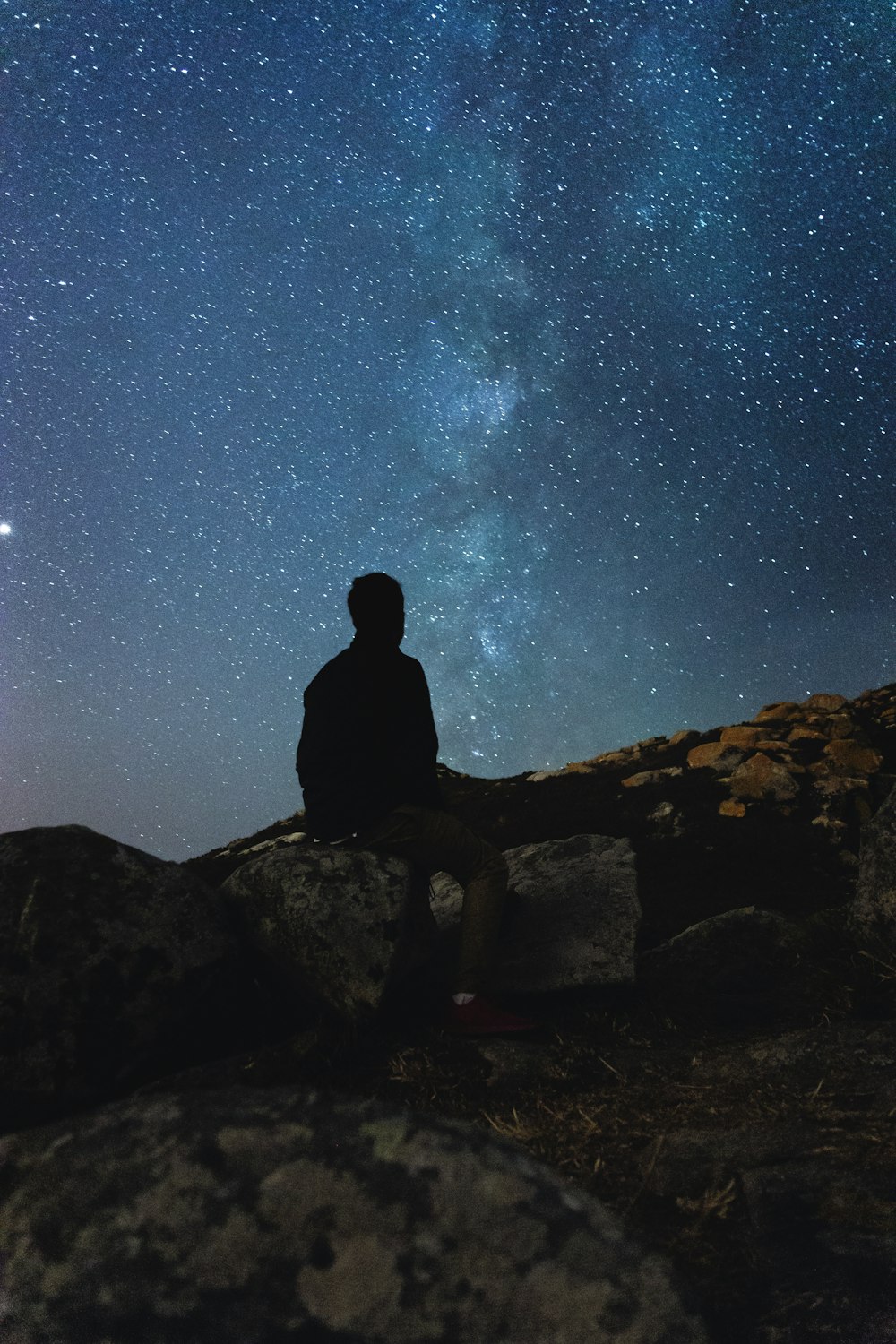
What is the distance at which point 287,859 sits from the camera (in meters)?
4.45

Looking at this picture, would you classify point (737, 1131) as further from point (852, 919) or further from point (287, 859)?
point (287, 859)

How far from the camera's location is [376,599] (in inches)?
188

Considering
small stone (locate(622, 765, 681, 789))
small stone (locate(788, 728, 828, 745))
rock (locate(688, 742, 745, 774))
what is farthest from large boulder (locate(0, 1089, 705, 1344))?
small stone (locate(788, 728, 828, 745))

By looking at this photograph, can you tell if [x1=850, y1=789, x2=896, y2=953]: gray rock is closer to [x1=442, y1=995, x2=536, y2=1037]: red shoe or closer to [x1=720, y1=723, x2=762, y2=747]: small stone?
[x1=442, y1=995, x2=536, y2=1037]: red shoe

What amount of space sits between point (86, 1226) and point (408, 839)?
3.18 m

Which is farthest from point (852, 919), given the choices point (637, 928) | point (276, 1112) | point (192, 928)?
point (276, 1112)

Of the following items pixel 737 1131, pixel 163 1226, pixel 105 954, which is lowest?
pixel 737 1131

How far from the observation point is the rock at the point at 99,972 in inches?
138

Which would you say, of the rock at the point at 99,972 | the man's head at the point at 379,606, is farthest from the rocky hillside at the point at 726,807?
the rock at the point at 99,972

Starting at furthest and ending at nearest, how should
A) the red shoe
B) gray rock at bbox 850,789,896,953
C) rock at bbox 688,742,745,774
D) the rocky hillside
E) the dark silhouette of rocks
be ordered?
rock at bbox 688,742,745,774, the rocky hillside, gray rock at bbox 850,789,896,953, the red shoe, the dark silhouette of rocks

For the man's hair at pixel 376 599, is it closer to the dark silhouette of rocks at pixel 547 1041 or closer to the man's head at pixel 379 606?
the man's head at pixel 379 606

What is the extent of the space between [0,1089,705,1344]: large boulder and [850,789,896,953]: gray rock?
11.6 feet

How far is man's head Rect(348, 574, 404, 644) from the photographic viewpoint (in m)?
4.78

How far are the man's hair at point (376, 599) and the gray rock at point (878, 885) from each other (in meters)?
3.12
